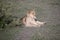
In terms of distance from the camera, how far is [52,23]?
10.5 meters

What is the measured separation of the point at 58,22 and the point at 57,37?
1.96 metres

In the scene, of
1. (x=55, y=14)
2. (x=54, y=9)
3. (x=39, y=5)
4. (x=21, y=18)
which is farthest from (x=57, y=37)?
(x=39, y=5)

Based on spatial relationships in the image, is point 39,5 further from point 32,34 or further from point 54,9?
point 32,34

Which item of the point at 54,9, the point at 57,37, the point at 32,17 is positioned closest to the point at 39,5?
the point at 54,9

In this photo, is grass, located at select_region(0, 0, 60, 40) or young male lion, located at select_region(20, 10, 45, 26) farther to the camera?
young male lion, located at select_region(20, 10, 45, 26)

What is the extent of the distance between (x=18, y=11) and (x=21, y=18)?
2.00 metres

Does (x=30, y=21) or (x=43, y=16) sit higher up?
(x=30, y=21)

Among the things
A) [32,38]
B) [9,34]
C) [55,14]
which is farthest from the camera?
[55,14]

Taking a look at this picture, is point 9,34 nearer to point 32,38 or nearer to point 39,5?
point 32,38

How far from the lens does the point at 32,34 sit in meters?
9.12

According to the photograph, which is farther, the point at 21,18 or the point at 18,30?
the point at 21,18

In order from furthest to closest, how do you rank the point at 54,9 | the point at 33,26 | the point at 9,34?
the point at 54,9
the point at 33,26
the point at 9,34

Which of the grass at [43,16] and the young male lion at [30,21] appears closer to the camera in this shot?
the grass at [43,16]

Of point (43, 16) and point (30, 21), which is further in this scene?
point (43, 16)
